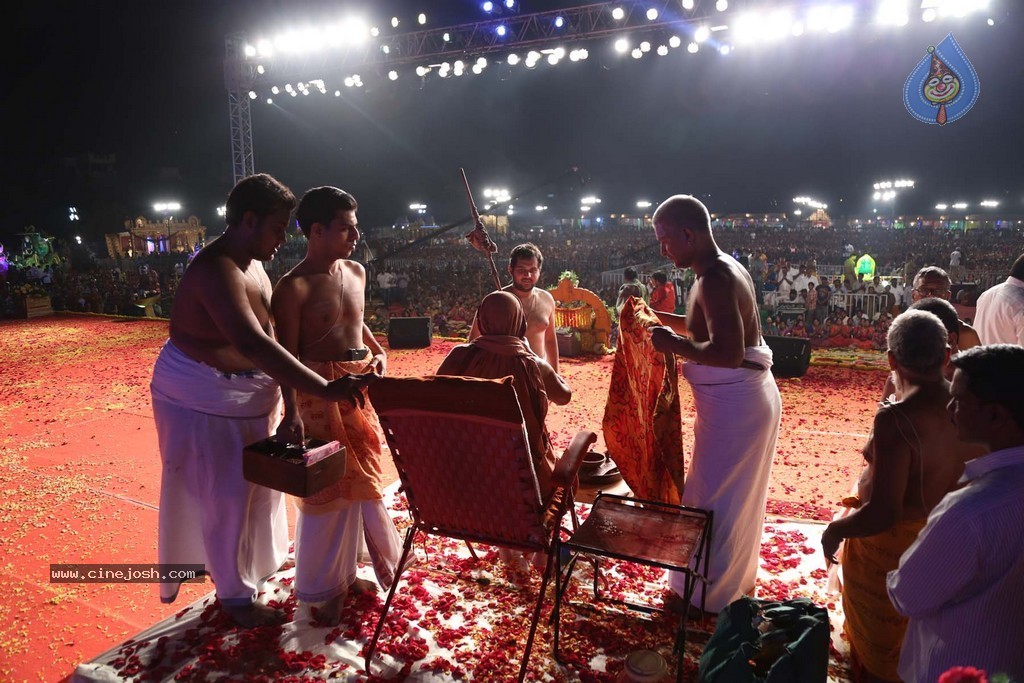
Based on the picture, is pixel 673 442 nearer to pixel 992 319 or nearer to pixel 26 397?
pixel 992 319

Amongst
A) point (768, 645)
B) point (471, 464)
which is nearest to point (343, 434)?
point (471, 464)

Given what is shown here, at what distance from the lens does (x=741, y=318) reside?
296 centimetres

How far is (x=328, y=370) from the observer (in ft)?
10.3

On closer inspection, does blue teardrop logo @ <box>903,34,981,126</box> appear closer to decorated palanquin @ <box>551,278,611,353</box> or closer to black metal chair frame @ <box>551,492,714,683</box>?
decorated palanquin @ <box>551,278,611,353</box>

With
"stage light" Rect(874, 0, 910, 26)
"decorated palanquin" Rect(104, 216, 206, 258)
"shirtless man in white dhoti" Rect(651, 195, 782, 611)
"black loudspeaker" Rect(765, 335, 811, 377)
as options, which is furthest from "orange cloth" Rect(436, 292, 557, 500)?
"decorated palanquin" Rect(104, 216, 206, 258)

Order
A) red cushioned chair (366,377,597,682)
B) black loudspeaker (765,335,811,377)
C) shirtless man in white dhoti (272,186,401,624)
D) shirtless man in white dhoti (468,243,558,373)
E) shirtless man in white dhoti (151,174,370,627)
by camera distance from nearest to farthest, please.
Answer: red cushioned chair (366,377,597,682)
shirtless man in white dhoti (151,174,370,627)
shirtless man in white dhoti (272,186,401,624)
shirtless man in white dhoti (468,243,558,373)
black loudspeaker (765,335,811,377)

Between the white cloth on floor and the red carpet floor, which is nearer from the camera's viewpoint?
the white cloth on floor

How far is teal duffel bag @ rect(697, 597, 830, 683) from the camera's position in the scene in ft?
7.27

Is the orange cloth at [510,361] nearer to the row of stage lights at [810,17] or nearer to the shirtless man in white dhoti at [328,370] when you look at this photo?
the shirtless man in white dhoti at [328,370]

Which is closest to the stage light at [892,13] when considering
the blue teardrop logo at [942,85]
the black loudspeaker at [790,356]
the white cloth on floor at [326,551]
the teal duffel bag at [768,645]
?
the blue teardrop logo at [942,85]

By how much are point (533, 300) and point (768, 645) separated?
2959mm

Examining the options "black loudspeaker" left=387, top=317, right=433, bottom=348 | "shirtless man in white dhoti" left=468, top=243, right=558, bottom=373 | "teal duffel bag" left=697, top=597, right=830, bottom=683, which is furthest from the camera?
"black loudspeaker" left=387, top=317, right=433, bottom=348

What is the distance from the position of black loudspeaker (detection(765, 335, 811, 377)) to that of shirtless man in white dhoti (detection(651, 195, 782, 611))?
263 inches

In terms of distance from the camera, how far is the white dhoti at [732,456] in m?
3.06
